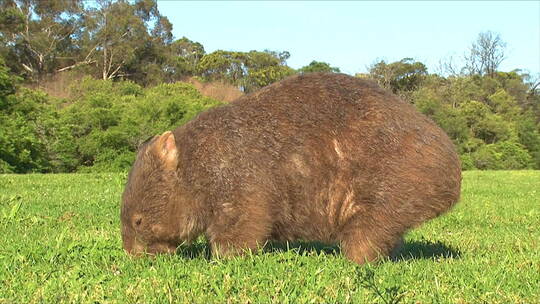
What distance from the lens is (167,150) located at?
4590 millimetres

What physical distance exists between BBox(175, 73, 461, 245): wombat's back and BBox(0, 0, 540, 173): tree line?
22.2 metres

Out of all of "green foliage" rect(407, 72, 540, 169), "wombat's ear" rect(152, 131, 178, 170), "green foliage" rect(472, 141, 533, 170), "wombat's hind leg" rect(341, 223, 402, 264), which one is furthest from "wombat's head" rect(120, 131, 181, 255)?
"green foliage" rect(472, 141, 533, 170)

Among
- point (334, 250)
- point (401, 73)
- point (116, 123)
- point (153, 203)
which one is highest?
point (401, 73)

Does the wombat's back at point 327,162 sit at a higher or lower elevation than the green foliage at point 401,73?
lower

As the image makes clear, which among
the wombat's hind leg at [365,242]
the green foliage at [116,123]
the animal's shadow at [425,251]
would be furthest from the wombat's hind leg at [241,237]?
the green foliage at [116,123]

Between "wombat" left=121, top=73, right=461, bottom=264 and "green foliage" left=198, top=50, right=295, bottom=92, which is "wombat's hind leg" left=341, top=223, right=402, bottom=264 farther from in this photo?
"green foliage" left=198, top=50, right=295, bottom=92

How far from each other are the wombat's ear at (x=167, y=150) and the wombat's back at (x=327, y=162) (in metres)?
0.07

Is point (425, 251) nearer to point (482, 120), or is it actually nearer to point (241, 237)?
point (241, 237)

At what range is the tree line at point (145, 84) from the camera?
27031mm

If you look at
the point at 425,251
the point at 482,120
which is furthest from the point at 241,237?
the point at 482,120

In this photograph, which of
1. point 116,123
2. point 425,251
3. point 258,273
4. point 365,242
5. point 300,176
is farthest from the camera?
point 116,123

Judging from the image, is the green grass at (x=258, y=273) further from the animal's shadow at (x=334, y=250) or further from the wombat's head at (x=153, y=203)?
the wombat's head at (x=153, y=203)

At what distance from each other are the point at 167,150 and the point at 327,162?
1249mm

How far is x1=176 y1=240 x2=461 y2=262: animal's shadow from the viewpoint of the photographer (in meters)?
4.88
